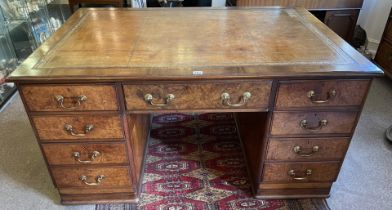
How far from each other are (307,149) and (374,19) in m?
2.34

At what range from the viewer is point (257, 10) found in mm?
1767

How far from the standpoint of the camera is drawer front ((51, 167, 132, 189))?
4.44ft

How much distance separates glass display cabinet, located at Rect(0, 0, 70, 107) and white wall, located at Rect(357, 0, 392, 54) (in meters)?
3.20

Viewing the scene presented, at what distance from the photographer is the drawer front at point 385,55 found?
240 centimetres

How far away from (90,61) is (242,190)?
40.0 inches

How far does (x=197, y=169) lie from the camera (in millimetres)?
1699

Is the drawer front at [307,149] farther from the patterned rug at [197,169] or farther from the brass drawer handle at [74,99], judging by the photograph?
the brass drawer handle at [74,99]

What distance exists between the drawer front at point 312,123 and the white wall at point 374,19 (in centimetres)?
215

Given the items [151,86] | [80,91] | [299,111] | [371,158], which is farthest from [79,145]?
[371,158]

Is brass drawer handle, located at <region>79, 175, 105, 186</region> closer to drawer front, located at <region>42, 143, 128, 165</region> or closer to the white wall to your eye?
drawer front, located at <region>42, 143, 128, 165</region>

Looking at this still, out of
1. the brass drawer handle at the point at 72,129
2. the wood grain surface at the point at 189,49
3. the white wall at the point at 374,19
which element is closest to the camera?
the wood grain surface at the point at 189,49

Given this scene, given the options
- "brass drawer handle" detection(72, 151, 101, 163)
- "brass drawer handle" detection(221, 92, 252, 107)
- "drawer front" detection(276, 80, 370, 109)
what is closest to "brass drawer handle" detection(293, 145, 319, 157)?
"drawer front" detection(276, 80, 370, 109)

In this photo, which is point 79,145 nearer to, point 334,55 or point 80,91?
point 80,91

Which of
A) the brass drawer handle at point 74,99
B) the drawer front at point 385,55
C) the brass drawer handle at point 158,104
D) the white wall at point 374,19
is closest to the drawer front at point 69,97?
the brass drawer handle at point 74,99
